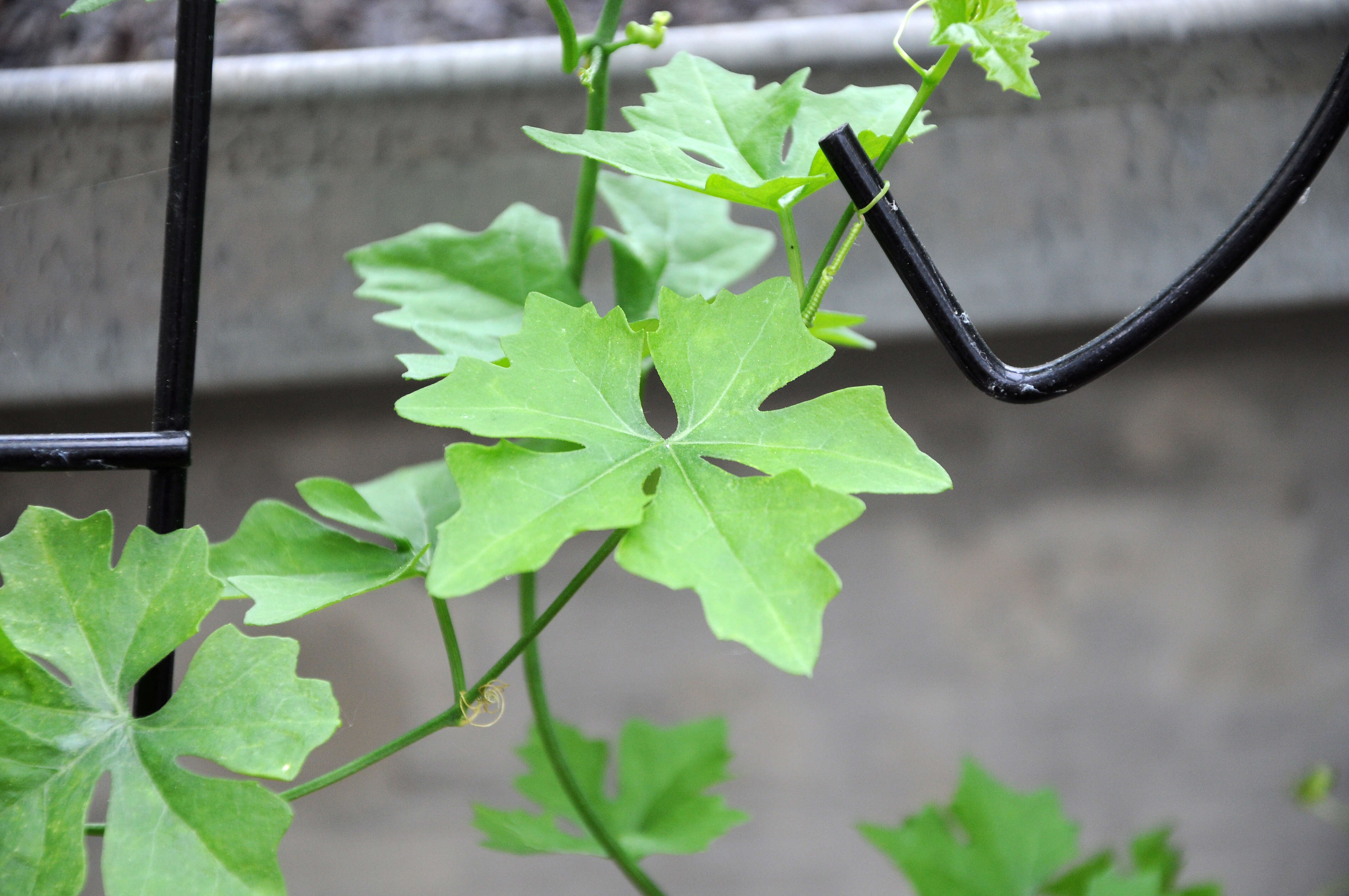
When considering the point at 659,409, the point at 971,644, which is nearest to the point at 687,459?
the point at 659,409

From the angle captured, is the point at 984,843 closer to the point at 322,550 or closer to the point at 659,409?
the point at 659,409


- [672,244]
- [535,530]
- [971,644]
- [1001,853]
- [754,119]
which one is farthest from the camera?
[971,644]

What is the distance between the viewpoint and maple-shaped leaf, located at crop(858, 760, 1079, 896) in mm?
645

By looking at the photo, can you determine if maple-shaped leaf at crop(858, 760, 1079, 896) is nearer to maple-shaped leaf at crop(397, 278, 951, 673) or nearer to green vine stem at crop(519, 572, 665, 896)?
green vine stem at crop(519, 572, 665, 896)

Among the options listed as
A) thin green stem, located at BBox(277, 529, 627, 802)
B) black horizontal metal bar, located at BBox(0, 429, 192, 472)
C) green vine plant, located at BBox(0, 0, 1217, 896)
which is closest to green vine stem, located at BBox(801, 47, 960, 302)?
green vine plant, located at BBox(0, 0, 1217, 896)

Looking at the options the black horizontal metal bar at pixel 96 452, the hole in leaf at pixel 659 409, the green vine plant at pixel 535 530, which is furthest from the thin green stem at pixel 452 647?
the hole in leaf at pixel 659 409

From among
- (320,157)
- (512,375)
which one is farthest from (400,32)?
(512,375)

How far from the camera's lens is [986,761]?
0.91m

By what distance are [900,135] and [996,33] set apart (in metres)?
0.04

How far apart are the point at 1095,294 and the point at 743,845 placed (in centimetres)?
62

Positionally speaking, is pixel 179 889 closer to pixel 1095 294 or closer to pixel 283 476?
pixel 283 476

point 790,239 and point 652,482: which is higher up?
point 790,239

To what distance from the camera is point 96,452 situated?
31 centimetres

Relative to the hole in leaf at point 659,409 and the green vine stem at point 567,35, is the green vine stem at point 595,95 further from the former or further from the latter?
the hole in leaf at point 659,409
